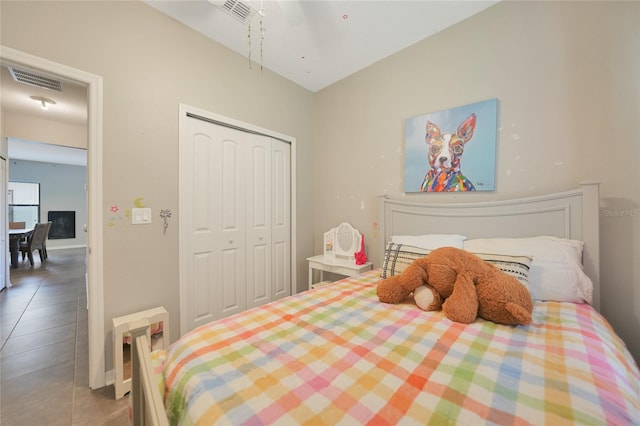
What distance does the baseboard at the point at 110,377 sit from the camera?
1.63 m

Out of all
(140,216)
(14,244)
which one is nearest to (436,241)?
(140,216)

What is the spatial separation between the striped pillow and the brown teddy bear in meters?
0.11

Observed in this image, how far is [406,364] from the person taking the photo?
806mm

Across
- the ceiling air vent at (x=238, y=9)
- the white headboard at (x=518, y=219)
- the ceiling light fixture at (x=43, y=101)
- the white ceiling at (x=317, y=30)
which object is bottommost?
the white headboard at (x=518, y=219)

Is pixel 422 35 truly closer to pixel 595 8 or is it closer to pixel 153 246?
pixel 595 8

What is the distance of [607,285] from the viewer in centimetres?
146

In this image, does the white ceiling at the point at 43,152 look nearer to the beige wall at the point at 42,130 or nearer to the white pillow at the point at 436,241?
the beige wall at the point at 42,130

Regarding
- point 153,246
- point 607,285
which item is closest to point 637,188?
point 607,285

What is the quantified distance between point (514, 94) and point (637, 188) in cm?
91

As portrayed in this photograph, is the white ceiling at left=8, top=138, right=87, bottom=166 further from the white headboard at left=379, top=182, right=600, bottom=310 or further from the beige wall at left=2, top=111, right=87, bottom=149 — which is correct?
the white headboard at left=379, top=182, right=600, bottom=310

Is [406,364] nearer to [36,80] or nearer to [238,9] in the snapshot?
[238,9]

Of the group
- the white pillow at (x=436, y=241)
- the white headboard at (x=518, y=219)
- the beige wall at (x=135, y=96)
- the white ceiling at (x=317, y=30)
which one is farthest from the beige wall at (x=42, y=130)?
the white pillow at (x=436, y=241)

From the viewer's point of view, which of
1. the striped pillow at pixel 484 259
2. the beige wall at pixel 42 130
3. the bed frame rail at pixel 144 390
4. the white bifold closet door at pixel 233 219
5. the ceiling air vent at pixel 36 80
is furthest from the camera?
the beige wall at pixel 42 130

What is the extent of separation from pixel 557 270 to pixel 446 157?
1.07 metres
